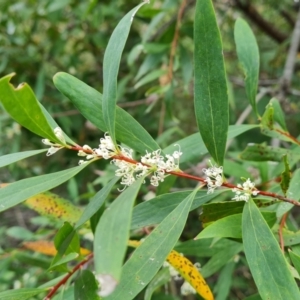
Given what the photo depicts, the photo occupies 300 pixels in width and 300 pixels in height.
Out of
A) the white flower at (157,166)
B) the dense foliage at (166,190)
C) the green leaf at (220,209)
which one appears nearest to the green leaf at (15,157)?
the dense foliage at (166,190)

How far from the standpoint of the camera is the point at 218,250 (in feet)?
2.77

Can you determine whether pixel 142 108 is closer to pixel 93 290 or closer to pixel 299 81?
pixel 299 81

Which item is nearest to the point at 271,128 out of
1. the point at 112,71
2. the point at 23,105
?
the point at 112,71

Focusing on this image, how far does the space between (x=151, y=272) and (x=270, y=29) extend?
66.4 inches

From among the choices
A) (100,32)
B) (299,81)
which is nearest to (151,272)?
(100,32)

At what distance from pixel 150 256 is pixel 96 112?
0.68 ft

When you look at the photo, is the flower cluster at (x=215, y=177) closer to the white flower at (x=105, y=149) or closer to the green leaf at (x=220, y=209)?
the green leaf at (x=220, y=209)

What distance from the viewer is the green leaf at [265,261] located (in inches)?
20.7

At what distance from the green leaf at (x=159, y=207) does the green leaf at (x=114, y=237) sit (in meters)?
0.20

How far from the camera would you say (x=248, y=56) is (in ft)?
2.68

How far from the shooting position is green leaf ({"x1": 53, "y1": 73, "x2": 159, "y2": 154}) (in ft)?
2.02

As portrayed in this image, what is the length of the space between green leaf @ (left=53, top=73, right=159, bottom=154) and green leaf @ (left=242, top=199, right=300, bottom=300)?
163mm

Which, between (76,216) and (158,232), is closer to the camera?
(158,232)

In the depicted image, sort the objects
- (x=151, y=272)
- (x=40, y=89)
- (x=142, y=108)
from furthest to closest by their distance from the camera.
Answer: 1. (x=142, y=108)
2. (x=40, y=89)
3. (x=151, y=272)
